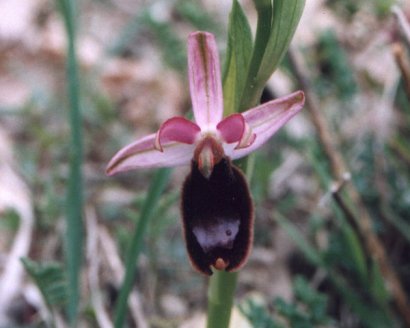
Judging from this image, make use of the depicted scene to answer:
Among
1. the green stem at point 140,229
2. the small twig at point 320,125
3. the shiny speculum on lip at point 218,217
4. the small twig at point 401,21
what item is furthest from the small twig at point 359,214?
the shiny speculum on lip at point 218,217

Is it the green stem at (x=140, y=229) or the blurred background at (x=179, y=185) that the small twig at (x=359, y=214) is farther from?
the green stem at (x=140, y=229)

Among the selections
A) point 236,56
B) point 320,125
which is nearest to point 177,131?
point 236,56

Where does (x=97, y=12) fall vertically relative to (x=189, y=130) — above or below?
above

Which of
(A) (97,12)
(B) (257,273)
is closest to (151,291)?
(B) (257,273)

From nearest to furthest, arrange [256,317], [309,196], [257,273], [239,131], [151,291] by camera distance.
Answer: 1. [239,131]
2. [256,317]
3. [151,291]
4. [257,273]
5. [309,196]

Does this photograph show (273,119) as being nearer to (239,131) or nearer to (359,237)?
(239,131)

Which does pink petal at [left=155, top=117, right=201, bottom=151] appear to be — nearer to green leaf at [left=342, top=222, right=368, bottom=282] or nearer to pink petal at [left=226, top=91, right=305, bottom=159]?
pink petal at [left=226, top=91, right=305, bottom=159]

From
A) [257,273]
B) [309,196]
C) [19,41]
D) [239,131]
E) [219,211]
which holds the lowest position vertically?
[257,273]

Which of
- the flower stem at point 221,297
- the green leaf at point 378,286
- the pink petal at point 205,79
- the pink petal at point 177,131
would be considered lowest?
the green leaf at point 378,286
